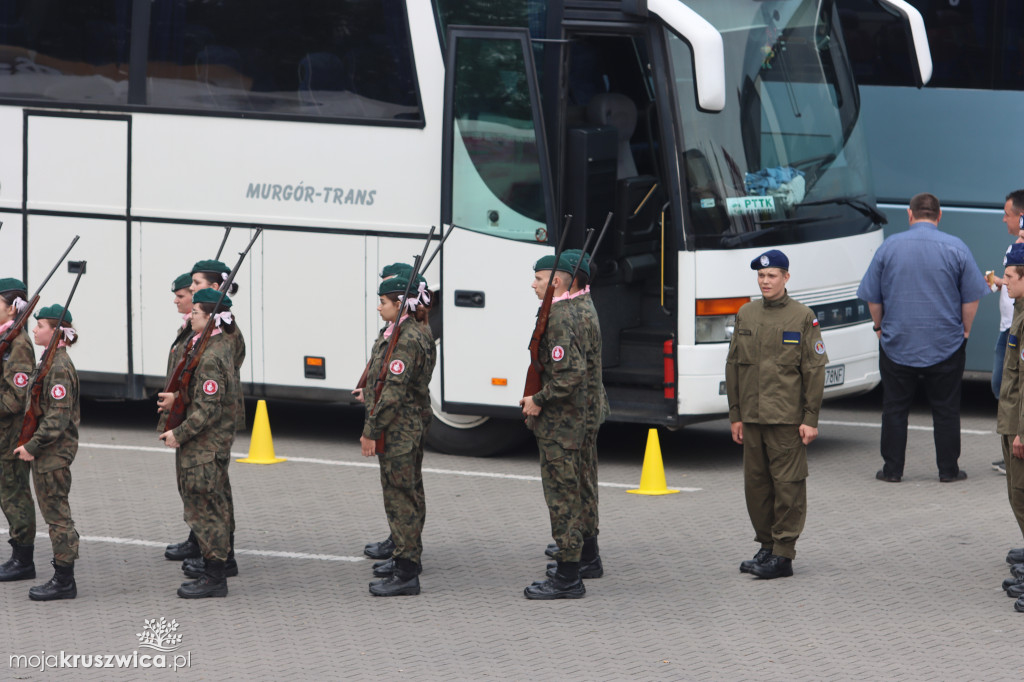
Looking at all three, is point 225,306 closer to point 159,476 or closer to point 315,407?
point 159,476

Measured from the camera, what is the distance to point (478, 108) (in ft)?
36.7

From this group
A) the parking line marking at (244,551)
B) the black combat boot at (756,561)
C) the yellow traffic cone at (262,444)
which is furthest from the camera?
the yellow traffic cone at (262,444)

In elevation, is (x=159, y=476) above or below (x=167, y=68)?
below

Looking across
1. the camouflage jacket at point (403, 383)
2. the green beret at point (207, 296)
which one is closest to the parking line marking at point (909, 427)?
the camouflage jacket at point (403, 383)

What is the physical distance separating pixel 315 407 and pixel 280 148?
337cm

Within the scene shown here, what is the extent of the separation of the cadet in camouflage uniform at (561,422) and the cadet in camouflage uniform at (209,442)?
1583 millimetres

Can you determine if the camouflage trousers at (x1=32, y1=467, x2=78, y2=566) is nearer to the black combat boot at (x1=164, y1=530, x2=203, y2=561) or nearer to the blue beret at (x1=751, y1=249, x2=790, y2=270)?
the black combat boot at (x1=164, y1=530, x2=203, y2=561)

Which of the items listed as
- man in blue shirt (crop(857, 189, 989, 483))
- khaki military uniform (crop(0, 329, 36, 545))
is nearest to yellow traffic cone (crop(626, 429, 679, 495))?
man in blue shirt (crop(857, 189, 989, 483))

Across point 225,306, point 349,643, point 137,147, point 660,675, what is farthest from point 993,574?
point 137,147

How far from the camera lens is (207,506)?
26.8 ft

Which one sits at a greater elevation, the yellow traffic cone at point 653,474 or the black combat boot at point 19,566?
the yellow traffic cone at point 653,474

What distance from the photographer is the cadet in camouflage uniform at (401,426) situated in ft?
26.4

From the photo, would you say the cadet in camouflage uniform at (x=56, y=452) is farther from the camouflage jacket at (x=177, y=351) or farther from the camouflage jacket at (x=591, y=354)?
the camouflage jacket at (x=591, y=354)

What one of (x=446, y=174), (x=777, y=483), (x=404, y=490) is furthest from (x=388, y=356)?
(x=446, y=174)
